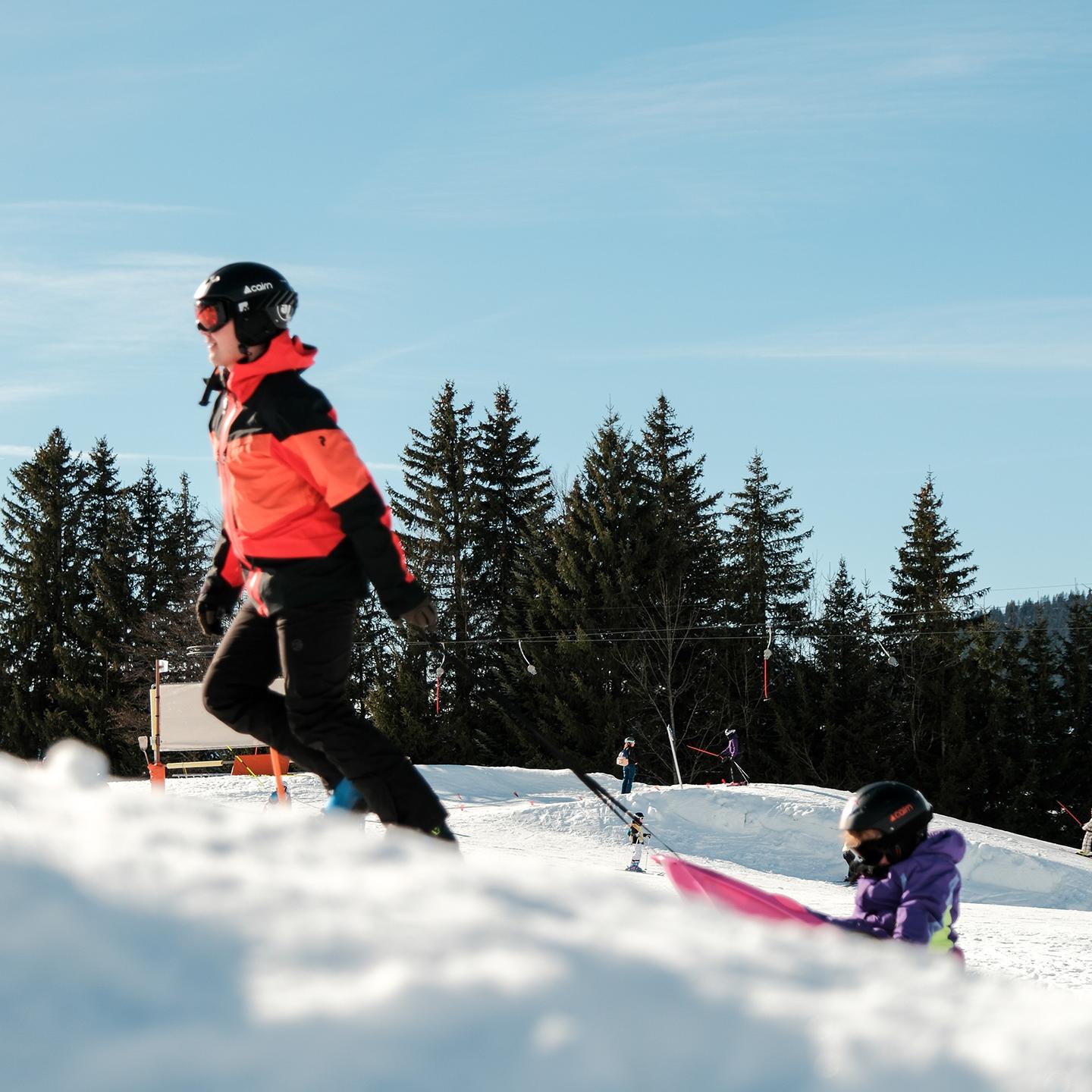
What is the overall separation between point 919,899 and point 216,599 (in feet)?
7.31

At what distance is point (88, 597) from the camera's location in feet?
149

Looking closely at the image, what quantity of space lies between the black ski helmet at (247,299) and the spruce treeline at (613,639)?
33476 mm

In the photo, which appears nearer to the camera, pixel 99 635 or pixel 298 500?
pixel 298 500

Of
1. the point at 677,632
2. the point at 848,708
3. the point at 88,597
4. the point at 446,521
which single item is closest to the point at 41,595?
the point at 88,597

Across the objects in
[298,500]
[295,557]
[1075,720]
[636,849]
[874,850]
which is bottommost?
[1075,720]

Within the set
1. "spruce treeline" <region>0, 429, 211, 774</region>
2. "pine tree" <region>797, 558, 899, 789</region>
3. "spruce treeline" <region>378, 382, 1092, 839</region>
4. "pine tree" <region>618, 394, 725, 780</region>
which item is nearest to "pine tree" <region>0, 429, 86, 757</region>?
"spruce treeline" <region>0, 429, 211, 774</region>

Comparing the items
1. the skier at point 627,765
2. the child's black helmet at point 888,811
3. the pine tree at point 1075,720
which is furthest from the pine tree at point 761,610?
the child's black helmet at point 888,811

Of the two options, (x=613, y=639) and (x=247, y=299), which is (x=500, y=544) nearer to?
(x=613, y=639)

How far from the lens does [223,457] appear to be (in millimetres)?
3604

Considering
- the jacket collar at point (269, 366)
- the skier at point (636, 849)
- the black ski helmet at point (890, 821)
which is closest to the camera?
the jacket collar at point (269, 366)

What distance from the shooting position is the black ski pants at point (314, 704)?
3.30 meters

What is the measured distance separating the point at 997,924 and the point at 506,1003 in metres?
8.12

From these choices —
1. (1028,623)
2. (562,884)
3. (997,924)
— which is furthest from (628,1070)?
(1028,623)

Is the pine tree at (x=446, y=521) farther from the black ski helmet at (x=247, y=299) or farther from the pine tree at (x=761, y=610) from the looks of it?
the black ski helmet at (x=247, y=299)
